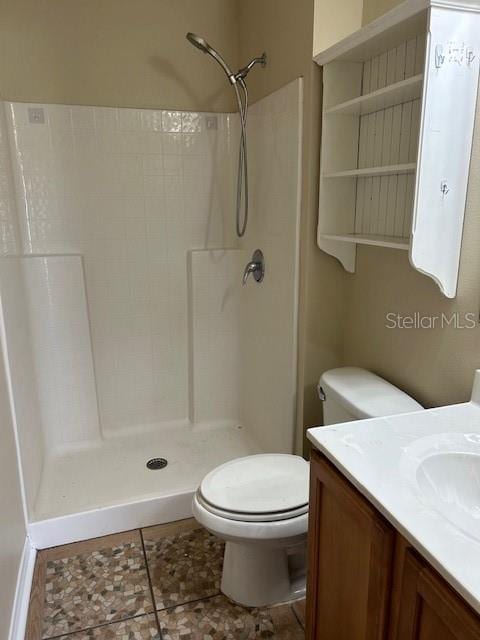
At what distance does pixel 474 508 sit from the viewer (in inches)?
41.3

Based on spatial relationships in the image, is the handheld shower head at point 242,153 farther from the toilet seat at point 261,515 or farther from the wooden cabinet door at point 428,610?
the wooden cabinet door at point 428,610

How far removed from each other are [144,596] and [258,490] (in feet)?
2.00

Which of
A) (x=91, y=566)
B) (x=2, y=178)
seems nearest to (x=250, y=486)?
(x=91, y=566)

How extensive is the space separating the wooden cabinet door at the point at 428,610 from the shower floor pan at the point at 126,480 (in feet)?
4.51

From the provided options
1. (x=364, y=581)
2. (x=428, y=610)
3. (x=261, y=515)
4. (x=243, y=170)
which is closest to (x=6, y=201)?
(x=243, y=170)

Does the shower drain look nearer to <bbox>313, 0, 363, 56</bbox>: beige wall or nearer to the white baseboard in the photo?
the white baseboard

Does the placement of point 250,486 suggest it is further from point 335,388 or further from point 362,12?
point 362,12

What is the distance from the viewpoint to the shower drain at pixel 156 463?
2.35m

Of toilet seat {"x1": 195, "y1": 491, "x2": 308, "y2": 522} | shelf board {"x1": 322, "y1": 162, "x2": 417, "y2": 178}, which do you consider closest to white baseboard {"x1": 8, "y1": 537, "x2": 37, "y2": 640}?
toilet seat {"x1": 195, "y1": 491, "x2": 308, "y2": 522}

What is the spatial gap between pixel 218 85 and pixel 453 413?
1951 mm

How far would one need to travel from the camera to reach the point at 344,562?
1063 millimetres

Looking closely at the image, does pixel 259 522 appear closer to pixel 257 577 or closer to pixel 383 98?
pixel 257 577

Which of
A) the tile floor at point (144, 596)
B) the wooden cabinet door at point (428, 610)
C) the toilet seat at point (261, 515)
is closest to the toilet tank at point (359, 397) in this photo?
the toilet seat at point (261, 515)

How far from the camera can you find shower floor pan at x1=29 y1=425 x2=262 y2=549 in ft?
6.56
